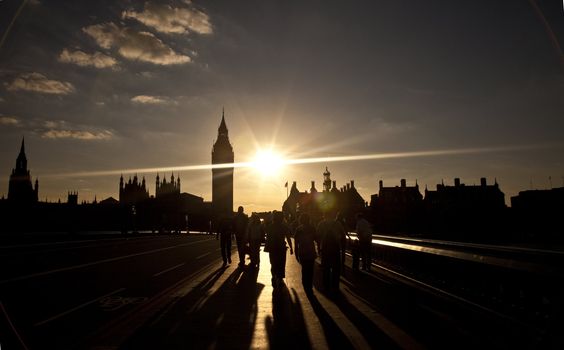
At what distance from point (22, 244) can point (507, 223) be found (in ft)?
284

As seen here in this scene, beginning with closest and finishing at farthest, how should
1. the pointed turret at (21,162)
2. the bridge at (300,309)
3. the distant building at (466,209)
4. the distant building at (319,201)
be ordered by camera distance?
the bridge at (300,309), the distant building at (319,201), the distant building at (466,209), the pointed turret at (21,162)

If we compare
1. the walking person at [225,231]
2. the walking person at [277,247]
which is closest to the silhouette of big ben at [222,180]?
the walking person at [225,231]

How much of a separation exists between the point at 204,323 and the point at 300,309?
7.24 feet

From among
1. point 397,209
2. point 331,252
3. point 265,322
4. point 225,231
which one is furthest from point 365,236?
point 397,209

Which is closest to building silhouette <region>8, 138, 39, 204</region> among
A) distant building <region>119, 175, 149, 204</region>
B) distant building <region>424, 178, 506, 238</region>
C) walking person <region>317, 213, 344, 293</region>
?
distant building <region>119, 175, 149, 204</region>

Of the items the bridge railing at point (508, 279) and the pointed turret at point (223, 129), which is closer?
the bridge railing at point (508, 279)

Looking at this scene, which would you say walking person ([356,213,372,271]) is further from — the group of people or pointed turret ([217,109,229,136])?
pointed turret ([217,109,229,136])

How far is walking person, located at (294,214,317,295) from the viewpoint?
36.2ft

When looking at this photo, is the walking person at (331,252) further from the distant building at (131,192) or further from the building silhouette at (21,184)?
the distant building at (131,192)

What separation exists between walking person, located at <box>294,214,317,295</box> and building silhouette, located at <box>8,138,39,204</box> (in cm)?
9719

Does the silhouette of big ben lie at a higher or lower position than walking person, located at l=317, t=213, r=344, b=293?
higher

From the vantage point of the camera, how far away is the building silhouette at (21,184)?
99.2 meters

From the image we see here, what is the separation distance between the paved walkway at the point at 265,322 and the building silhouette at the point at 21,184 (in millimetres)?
97849

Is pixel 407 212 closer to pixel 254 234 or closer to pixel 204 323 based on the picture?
pixel 254 234
